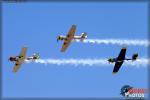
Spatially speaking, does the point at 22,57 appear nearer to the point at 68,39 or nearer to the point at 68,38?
the point at 68,39

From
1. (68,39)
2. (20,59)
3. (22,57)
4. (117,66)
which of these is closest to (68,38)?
(68,39)

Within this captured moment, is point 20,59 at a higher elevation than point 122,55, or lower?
higher

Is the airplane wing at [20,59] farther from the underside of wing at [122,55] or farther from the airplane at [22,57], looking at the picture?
the underside of wing at [122,55]

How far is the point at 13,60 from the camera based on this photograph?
83.1 m

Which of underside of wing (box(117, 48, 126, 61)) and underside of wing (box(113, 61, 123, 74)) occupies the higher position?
underside of wing (box(117, 48, 126, 61))

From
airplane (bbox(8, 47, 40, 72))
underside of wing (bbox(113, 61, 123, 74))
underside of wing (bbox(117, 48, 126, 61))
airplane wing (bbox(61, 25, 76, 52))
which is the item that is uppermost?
airplane wing (bbox(61, 25, 76, 52))

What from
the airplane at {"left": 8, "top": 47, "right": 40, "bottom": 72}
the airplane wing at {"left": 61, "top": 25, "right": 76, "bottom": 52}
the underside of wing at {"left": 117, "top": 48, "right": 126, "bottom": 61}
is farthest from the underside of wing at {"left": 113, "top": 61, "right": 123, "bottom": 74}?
the airplane at {"left": 8, "top": 47, "right": 40, "bottom": 72}

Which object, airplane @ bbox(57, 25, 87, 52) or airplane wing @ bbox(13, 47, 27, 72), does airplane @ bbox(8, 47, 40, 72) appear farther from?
airplane @ bbox(57, 25, 87, 52)

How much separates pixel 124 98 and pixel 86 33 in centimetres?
1141

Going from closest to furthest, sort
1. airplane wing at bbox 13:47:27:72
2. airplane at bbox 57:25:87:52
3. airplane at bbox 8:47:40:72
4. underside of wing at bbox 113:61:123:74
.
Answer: airplane at bbox 57:25:87:52
underside of wing at bbox 113:61:123:74
airplane at bbox 8:47:40:72
airplane wing at bbox 13:47:27:72

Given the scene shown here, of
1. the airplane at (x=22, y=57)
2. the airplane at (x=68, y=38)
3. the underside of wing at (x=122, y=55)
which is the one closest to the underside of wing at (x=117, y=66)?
the underside of wing at (x=122, y=55)

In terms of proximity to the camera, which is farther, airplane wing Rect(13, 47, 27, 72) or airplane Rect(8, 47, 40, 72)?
airplane wing Rect(13, 47, 27, 72)

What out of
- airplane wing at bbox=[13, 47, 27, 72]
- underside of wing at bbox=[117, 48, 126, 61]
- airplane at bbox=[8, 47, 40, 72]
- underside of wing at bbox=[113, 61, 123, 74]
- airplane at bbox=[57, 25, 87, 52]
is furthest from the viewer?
airplane wing at bbox=[13, 47, 27, 72]

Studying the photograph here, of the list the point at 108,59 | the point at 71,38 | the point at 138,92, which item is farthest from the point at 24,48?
the point at 138,92
